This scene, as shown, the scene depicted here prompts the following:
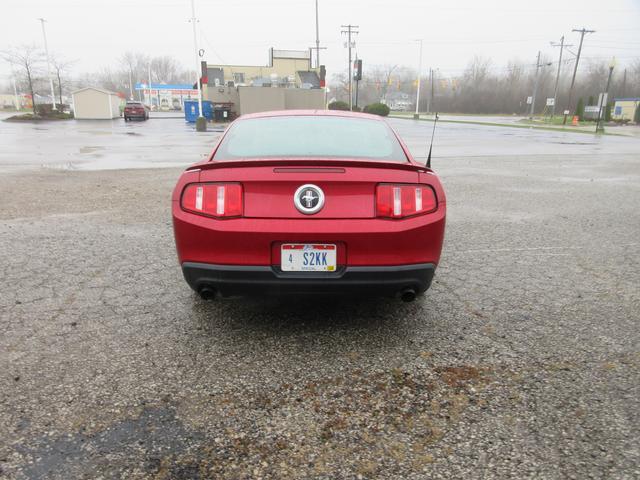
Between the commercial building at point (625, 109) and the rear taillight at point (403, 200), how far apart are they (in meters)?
62.9

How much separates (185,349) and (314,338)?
2.69 feet

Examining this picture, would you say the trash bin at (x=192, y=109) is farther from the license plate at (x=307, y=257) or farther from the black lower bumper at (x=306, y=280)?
the license plate at (x=307, y=257)

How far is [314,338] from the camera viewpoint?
3.28 meters

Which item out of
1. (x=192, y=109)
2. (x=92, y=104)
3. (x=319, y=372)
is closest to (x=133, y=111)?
(x=92, y=104)

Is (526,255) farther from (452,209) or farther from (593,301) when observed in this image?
(452,209)

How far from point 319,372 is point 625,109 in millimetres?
66294

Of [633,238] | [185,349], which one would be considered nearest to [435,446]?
[185,349]

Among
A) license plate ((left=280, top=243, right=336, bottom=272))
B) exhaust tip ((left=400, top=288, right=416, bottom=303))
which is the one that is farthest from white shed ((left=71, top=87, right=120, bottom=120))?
exhaust tip ((left=400, top=288, right=416, bottom=303))

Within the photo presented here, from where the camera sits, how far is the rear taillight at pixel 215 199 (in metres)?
2.94

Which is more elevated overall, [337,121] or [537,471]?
[337,121]

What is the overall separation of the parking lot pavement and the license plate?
0.55 meters

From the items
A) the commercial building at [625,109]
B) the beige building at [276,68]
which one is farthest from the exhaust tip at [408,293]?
the commercial building at [625,109]

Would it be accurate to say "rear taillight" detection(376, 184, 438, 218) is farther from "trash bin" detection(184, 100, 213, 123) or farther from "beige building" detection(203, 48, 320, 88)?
"beige building" detection(203, 48, 320, 88)

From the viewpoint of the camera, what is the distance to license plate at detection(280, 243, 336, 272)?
2.89m
